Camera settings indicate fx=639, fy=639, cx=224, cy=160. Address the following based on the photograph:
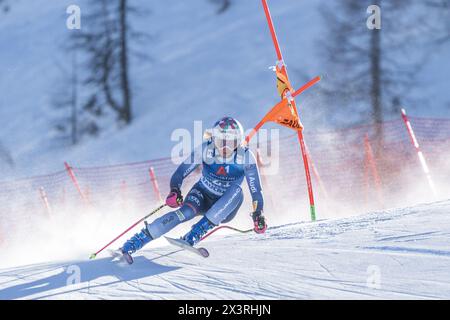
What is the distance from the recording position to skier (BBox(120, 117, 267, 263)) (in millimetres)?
6230

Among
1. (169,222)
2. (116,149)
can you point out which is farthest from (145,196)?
(116,149)

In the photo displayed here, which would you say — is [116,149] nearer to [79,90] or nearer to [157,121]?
[157,121]

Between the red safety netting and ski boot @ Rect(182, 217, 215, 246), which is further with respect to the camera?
the red safety netting

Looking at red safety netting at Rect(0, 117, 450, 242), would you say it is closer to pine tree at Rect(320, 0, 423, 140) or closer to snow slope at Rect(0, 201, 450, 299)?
pine tree at Rect(320, 0, 423, 140)

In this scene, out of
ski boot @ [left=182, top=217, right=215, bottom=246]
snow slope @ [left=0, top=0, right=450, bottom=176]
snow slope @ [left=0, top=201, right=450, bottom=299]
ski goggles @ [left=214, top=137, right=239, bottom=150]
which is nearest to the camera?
snow slope @ [left=0, top=201, right=450, bottom=299]

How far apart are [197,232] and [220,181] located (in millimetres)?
768

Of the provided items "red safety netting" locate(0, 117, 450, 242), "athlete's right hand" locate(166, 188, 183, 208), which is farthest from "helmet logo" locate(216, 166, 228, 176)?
"red safety netting" locate(0, 117, 450, 242)

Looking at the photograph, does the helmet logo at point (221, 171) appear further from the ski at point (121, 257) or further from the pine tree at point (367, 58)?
the pine tree at point (367, 58)

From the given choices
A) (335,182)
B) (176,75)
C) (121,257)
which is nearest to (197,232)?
(121,257)

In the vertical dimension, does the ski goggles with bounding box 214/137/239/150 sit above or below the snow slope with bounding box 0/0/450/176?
below

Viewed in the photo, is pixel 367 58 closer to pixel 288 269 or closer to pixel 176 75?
pixel 176 75

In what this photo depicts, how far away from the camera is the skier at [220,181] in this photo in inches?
245

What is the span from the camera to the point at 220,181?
662 cm
